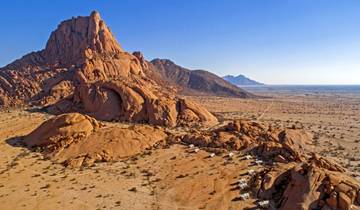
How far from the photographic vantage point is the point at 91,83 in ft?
155

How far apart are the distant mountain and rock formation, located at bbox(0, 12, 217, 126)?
59009 mm

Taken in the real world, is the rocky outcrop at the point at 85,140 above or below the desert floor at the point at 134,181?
above

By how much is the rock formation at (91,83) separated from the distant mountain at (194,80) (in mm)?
59009

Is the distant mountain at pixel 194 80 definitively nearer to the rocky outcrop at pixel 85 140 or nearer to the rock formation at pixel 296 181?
the rocky outcrop at pixel 85 140

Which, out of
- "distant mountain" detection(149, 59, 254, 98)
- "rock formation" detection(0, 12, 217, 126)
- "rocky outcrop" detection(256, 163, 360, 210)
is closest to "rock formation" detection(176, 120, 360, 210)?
"rocky outcrop" detection(256, 163, 360, 210)

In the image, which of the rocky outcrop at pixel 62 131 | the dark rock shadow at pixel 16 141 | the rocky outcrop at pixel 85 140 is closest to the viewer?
the rocky outcrop at pixel 85 140

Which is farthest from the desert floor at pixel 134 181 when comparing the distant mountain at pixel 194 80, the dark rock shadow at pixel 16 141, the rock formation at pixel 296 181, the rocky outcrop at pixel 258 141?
the distant mountain at pixel 194 80

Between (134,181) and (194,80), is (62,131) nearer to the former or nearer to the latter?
(134,181)

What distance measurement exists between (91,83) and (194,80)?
107 m

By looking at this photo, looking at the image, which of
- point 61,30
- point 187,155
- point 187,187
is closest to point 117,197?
point 187,187

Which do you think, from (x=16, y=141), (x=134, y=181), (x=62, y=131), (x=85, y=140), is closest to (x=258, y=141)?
(x=134, y=181)

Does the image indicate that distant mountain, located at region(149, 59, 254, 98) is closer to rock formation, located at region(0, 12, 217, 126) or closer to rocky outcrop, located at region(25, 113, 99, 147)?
rock formation, located at region(0, 12, 217, 126)

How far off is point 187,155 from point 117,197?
8143 millimetres

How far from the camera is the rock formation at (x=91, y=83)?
4284cm
